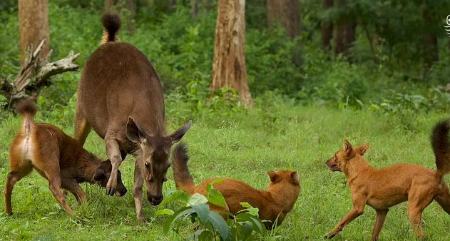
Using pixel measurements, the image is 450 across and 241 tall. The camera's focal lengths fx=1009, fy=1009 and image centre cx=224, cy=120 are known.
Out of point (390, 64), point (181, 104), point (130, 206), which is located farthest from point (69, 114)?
point (390, 64)

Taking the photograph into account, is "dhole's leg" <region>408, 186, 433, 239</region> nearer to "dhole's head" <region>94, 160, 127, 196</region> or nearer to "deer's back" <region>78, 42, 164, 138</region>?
"deer's back" <region>78, 42, 164, 138</region>

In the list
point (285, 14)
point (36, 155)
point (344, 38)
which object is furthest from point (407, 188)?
point (344, 38)

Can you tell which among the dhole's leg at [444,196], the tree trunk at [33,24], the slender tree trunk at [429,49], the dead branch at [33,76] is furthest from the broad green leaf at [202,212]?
the slender tree trunk at [429,49]

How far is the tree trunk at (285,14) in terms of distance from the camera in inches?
1038

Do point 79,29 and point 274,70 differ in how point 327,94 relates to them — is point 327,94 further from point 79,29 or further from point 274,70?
point 79,29

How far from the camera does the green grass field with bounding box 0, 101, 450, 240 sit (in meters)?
9.38

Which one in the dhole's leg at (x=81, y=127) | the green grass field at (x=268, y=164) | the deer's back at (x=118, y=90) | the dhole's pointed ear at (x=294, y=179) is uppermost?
the deer's back at (x=118, y=90)

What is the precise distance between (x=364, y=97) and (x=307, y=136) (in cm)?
559

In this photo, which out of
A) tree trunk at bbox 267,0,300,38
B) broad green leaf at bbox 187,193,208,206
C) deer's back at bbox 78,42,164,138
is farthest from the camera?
tree trunk at bbox 267,0,300,38

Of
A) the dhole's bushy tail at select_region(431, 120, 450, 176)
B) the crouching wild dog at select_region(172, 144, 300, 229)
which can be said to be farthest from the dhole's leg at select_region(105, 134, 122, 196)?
the dhole's bushy tail at select_region(431, 120, 450, 176)

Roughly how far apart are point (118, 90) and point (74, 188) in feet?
3.73

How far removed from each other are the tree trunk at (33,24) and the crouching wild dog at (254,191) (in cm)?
867

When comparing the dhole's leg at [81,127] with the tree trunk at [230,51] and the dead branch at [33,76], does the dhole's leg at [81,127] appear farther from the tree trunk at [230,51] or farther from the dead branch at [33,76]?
the tree trunk at [230,51]

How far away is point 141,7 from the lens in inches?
1158
